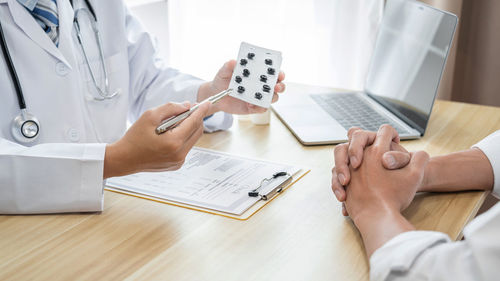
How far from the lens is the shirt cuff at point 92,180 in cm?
92

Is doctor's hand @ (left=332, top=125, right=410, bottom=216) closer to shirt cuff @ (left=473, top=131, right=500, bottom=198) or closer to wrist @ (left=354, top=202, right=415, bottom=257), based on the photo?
wrist @ (left=354, top=202, right=415, bottom=257)

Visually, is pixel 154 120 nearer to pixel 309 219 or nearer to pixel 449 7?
pixel 309 219

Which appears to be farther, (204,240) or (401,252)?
(204,240)

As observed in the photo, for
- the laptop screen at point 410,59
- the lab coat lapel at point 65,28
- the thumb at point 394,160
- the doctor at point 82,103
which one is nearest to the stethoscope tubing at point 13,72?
the doctor at point 82,103

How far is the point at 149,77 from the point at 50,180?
54cm

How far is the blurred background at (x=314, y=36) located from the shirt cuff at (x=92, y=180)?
4.42ft

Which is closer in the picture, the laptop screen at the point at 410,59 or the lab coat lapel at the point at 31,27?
the lab coat lapel at the point at 31,27

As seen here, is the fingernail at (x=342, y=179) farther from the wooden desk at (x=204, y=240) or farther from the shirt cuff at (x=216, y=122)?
the shirt cuff at (x=216, y=122)

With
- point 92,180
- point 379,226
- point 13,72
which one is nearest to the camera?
point 379,226

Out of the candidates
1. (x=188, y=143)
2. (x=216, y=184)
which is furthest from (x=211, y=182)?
(x=188, y=143)

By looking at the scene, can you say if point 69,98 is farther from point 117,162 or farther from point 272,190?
point 272,190

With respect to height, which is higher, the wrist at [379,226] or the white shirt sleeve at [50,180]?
the wrist at [379,226]

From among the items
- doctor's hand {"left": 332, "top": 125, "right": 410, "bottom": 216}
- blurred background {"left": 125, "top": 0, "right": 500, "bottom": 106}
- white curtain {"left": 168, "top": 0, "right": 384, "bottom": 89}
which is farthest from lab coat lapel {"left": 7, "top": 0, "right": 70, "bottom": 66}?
white curtain {"left": 168, "top": 0, "right": 384, "bottom": 89}

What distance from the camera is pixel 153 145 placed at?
896 millimetres
